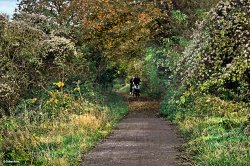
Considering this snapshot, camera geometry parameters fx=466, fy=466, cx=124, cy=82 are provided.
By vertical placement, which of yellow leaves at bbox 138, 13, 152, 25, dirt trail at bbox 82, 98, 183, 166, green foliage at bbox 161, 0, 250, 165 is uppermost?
yellow leaves at bbox 138, 13, 152, 25

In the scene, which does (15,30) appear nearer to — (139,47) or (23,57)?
(23,57)

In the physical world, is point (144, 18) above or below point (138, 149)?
above

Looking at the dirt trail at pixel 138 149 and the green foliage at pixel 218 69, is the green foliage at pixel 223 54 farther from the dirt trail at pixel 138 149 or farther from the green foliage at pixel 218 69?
the dirt trail at pixel 138 149

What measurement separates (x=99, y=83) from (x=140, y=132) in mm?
11260

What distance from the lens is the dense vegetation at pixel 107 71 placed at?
12188 millimetres

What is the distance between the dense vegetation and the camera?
480 inches

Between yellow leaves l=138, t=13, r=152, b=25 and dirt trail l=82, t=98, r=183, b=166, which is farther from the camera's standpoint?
yellow leaves l=138, t=13, r=152, b=25

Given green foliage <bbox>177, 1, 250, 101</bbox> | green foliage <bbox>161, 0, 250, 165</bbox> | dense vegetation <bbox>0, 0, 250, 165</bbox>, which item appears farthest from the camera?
green foliage <bbox>177, 1, 250, 101</bbox>

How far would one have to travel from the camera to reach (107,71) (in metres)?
28.1

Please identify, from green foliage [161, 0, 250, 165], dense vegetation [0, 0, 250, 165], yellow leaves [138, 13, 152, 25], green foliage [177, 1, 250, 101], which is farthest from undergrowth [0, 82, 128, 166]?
yellow leaves [138, 13, 152, 25]

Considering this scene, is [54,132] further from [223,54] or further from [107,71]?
[107,71]

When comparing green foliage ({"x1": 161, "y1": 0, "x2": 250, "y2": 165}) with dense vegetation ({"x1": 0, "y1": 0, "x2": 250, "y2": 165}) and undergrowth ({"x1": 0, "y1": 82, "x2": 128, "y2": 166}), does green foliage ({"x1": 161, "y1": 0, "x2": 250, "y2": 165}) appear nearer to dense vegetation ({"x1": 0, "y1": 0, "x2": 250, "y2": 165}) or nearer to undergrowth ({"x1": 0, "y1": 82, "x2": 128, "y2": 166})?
dense vegetation ({"x1": 0, "y1": 0, "x2": 250, "y2": 165})

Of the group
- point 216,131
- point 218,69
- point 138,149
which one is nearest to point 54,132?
point 138,149

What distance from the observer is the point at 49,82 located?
21.2 metres
